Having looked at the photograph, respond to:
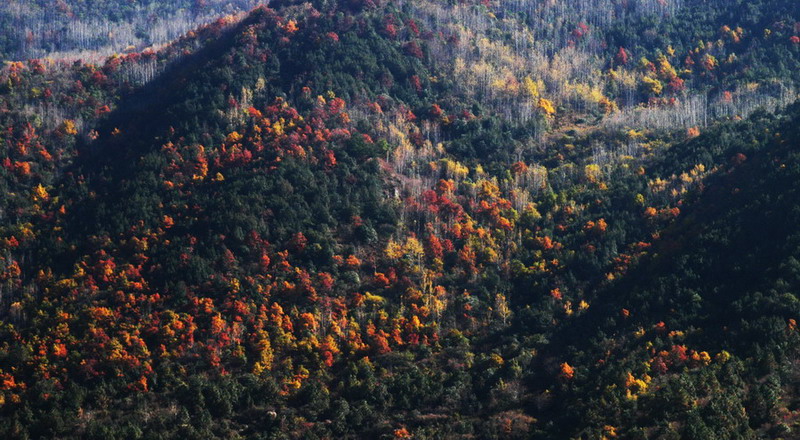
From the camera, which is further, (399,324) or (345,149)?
(345,149)

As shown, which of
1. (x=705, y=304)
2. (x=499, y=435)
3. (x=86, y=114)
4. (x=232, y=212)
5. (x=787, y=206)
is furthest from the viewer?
(x=86, y=114)

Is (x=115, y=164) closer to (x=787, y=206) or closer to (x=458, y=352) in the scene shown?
(x=458, y=352)

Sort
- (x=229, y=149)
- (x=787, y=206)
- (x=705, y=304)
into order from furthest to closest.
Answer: (x=229, y=149)
(x=787, y=206)
(x=705, y=304)

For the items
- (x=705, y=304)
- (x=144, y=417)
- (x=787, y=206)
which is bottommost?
(x=144, y=417)

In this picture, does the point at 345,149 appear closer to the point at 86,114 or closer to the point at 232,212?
the point at 232,212

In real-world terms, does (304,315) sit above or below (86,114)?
below

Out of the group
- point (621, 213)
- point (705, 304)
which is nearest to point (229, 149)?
point (621, 213)
